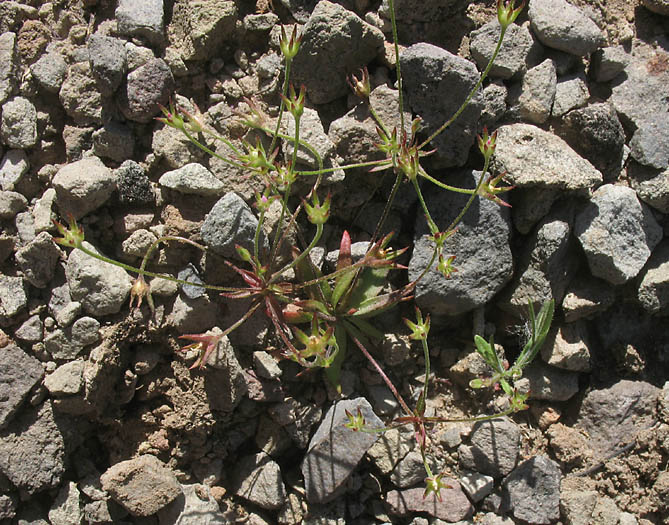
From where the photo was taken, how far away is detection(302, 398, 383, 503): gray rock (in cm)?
380

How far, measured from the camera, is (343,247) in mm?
3980

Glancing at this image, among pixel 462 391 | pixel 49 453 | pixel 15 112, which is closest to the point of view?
pixel 49 453

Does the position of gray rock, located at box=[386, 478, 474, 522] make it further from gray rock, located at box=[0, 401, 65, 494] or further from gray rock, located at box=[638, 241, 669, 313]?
gray rock, located at box=[0, 401, 65, 494]

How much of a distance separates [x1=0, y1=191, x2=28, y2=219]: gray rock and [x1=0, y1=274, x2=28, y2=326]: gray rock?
0.40 meters

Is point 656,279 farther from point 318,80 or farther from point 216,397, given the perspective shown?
point 216,397

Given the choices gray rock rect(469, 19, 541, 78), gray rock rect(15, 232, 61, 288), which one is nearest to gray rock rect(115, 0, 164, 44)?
gray rock rect(15, 232, 61, 288)

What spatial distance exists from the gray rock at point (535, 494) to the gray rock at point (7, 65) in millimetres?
4255

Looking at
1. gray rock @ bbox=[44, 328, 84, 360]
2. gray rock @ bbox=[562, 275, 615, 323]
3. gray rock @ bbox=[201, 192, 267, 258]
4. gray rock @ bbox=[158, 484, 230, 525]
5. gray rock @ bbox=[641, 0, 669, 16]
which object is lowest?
gray rock @ bbox=[158, 484, 230, 525]

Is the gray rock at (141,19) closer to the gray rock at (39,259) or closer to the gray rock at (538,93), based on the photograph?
the gray rock at (39,259)

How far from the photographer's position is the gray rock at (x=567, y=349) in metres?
4.14

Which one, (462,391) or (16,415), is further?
(462,391)

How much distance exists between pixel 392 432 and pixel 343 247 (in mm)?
1297

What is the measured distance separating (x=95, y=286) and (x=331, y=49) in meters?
2.19

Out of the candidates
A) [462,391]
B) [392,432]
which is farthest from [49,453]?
[462,391]
